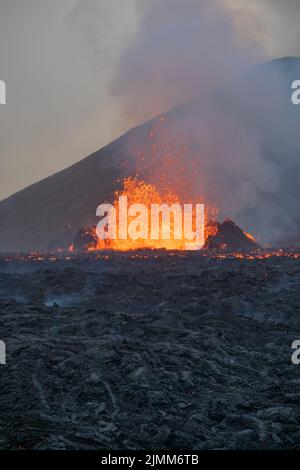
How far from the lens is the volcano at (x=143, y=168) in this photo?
132 meters

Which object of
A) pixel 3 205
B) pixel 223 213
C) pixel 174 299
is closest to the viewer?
pixel 174 299

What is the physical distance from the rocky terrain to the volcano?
83950 millimetres

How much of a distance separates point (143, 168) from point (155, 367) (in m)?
122

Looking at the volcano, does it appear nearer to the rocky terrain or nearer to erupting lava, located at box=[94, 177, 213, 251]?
erupting lava, located at box=[94, 177, 213, 251]

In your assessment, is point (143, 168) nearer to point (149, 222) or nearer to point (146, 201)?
point (146, 201)

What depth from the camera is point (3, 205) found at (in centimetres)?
15588

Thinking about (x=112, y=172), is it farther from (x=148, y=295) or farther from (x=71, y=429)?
(x=71, y=429)

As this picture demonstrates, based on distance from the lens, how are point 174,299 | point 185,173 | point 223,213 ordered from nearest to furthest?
point 174,299 → point 223,213 → point 185,173

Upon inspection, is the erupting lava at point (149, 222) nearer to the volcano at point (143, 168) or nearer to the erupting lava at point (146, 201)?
the erupting lava at point (146, 201)

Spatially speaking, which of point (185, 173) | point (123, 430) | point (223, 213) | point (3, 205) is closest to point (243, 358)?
point (123, 430)

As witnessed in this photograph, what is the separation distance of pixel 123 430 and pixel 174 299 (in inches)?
729

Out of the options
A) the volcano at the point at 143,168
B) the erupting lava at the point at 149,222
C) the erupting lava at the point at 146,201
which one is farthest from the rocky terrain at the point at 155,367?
the volcano at the point at 143,168

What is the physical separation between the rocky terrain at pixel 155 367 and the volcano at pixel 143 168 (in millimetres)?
83950

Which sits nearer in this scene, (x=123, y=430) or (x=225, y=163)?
(x=123, y=430)
